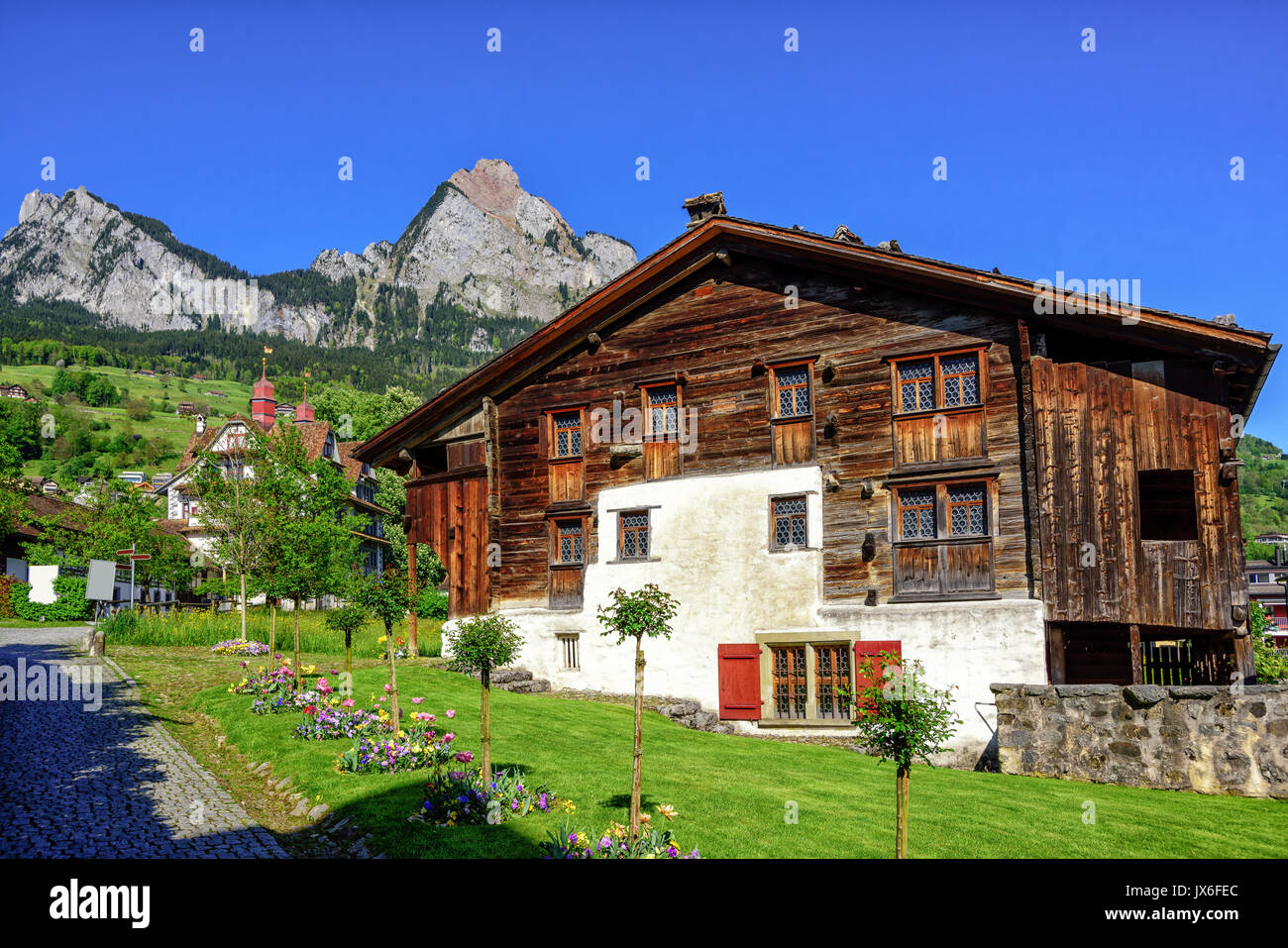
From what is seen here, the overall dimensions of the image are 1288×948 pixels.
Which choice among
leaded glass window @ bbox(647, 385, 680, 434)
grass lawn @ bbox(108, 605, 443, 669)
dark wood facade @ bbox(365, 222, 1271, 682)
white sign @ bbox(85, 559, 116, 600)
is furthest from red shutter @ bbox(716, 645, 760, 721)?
white sign @ bbox(85, 559, 116, 600)

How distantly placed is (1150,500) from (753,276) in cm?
1209

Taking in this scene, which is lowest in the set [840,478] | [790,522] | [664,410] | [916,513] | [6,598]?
[6,598]

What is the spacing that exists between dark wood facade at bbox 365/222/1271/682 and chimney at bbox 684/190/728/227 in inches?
54.5

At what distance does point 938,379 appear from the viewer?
74.4ft

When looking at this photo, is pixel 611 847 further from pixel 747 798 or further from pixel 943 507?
pixel 943 507

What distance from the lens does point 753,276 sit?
25547mm

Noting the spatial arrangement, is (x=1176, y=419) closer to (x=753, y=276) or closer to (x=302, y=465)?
(x=753, y=276)

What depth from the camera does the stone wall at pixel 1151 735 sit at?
658 inches

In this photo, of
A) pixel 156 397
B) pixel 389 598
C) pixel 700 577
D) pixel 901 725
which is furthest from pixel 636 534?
pixel 156 397

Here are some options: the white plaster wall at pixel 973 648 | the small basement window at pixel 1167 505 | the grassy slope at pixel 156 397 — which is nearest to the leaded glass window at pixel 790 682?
the white plaster wall at pixel 973 648

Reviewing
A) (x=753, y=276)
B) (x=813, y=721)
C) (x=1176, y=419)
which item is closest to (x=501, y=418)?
(x=753, y=276)

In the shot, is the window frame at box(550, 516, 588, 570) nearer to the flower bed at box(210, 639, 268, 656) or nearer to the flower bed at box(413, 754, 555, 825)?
the flower bed at box(210, 639, 268, 656)

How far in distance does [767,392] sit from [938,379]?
4456mm
